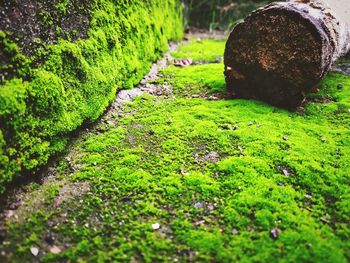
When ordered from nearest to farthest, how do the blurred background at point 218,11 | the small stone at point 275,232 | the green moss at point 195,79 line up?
the small stone at point 275,232
the green moss at point 195,79
the blurred background at point 218,11

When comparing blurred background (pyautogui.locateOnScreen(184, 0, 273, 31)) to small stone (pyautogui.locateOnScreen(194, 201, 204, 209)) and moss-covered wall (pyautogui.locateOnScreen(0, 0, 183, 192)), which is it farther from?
small stone (pyautogui.locateOnScreen(194, 201, 204, 209))

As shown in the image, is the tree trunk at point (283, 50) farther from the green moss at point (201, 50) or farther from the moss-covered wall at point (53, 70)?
the green moss at point (201, 50)

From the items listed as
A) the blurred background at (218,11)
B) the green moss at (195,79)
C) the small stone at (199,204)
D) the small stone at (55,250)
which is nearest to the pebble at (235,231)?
the small stone at (199,204)

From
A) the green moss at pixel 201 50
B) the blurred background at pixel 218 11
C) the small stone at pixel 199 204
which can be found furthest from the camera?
the blurred background at pixel 218 11

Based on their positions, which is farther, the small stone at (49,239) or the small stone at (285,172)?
the small stone at (285,172)

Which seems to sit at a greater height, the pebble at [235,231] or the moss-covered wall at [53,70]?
the moss-covered wall at [53,70]

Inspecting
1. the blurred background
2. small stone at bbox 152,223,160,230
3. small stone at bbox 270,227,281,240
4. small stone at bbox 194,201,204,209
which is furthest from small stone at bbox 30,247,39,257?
the blurred background

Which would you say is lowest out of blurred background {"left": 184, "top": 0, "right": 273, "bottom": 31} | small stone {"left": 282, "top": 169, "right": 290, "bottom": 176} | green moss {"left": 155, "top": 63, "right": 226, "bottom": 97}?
small stone {"left": 282, "top": 169, "right": 290, "bottom": 176}
